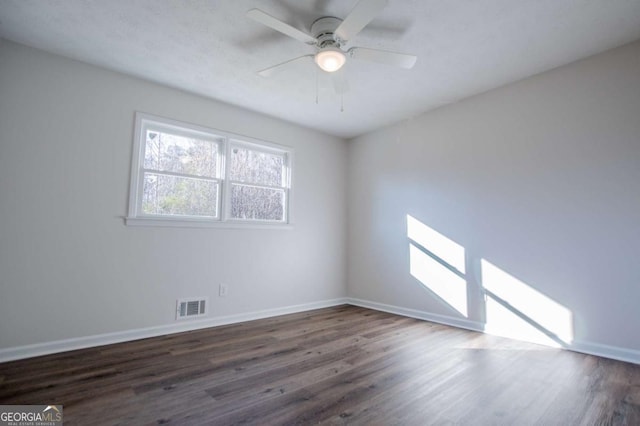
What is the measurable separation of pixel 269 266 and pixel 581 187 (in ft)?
11.2

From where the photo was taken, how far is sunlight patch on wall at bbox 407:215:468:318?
11.5ft

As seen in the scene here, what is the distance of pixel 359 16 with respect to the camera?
6.22 ft

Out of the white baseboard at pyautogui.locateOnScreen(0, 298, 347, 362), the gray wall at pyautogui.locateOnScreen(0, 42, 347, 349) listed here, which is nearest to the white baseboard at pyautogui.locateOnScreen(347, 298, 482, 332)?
the white baseboard at pyautogui.locateOnScreen(0, 298, 347, 362)

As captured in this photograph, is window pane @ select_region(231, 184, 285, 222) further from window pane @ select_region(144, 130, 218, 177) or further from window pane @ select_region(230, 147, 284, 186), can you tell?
window pane @ select_region(144, 130, 218, 177)

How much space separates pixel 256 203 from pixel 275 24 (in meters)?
2.36

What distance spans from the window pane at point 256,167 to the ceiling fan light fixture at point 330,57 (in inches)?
75.2

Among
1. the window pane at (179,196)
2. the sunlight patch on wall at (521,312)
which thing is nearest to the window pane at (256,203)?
the window pane at (179,196)

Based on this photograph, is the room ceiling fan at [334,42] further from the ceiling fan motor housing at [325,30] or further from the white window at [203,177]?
the white window at [203,177]

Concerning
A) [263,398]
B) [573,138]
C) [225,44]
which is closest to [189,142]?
[225,44]

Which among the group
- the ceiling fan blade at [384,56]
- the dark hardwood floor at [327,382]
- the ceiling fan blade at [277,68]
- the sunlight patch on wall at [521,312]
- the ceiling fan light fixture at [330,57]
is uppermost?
the ceiling fan blade at [277,68]

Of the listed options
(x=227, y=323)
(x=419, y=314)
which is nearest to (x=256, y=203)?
(x=227, y=323)

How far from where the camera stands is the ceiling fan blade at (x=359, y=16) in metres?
1.78

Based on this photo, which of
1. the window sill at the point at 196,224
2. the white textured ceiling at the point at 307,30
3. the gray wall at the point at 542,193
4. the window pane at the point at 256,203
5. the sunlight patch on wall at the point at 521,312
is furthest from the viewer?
the window pane at the point at 256,203

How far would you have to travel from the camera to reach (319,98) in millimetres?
3562
